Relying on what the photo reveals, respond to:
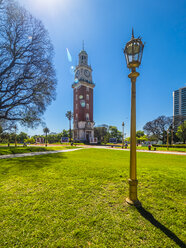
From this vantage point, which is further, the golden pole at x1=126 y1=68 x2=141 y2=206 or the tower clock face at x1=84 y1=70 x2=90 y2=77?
the tower clock face at x1=84 y1=70 x2=90 y2=77

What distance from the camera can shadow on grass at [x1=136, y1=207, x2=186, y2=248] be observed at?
2.23 meters

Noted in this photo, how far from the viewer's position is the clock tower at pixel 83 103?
51312mm

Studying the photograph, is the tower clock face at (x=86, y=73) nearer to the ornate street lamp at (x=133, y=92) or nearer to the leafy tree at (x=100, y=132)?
the leafy tree at (x=100, y=132)

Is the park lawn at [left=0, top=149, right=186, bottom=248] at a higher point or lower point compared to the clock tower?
lower

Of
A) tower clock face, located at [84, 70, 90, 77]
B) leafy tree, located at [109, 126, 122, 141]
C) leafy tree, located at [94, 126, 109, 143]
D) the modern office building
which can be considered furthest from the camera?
the modern office building

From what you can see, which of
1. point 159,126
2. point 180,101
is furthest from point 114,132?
point 180,101

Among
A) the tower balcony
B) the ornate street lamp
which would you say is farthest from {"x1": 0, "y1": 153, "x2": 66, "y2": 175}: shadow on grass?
the tower balcony

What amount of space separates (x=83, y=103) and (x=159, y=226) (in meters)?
51.5

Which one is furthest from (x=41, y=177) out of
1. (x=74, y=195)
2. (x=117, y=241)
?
(x=117, y=241)

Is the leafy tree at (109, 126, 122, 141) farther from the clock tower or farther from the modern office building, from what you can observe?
the modern office building

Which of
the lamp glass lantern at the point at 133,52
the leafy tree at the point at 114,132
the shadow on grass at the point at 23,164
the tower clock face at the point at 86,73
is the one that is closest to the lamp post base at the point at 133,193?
the lamp glass lantern at the point at 133,52

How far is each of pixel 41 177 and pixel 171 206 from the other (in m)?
5.20

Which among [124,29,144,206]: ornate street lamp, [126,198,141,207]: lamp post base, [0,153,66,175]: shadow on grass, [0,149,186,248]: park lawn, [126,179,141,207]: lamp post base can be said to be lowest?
[0,153,66,175]: shadow on grass

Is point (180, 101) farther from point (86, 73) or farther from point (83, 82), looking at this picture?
point (83, 82)
